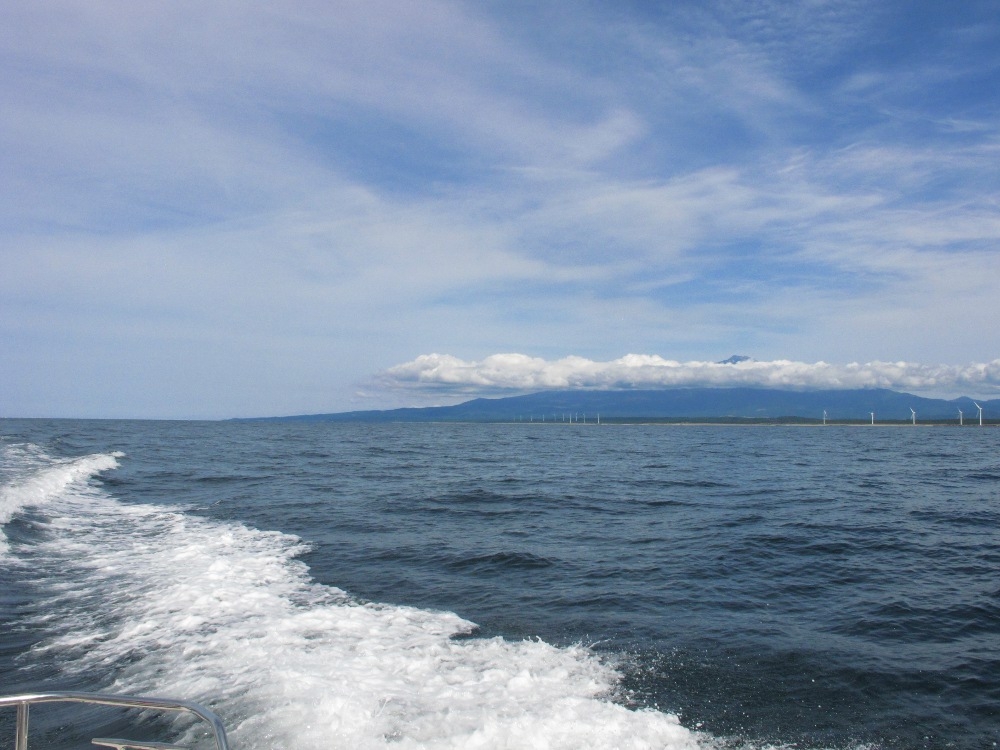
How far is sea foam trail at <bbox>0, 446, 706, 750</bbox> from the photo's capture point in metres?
6.96

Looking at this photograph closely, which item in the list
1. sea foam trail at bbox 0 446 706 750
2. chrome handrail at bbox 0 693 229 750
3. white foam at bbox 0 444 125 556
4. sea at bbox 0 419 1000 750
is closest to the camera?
chrome handrail at bbox 0 693 229 750

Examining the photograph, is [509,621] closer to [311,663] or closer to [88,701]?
[311,663]

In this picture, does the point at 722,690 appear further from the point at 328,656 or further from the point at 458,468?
the point at 458,468

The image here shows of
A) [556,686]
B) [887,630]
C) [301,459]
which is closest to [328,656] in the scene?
[556,686]

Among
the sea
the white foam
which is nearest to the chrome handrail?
the sea

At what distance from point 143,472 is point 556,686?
37.1 meters

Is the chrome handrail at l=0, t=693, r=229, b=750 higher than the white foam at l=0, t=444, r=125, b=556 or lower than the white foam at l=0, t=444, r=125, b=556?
higher

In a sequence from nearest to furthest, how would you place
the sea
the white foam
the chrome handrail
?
the chrome handrail
the sea
the white foam

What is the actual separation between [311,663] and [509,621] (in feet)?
12.3

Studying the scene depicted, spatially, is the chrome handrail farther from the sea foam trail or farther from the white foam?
→ the white foam

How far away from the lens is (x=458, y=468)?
42969 millimetres

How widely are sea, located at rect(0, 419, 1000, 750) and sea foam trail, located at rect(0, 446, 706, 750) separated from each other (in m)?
0.05

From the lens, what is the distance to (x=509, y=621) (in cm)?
1118

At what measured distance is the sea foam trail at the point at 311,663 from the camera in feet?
22.8
